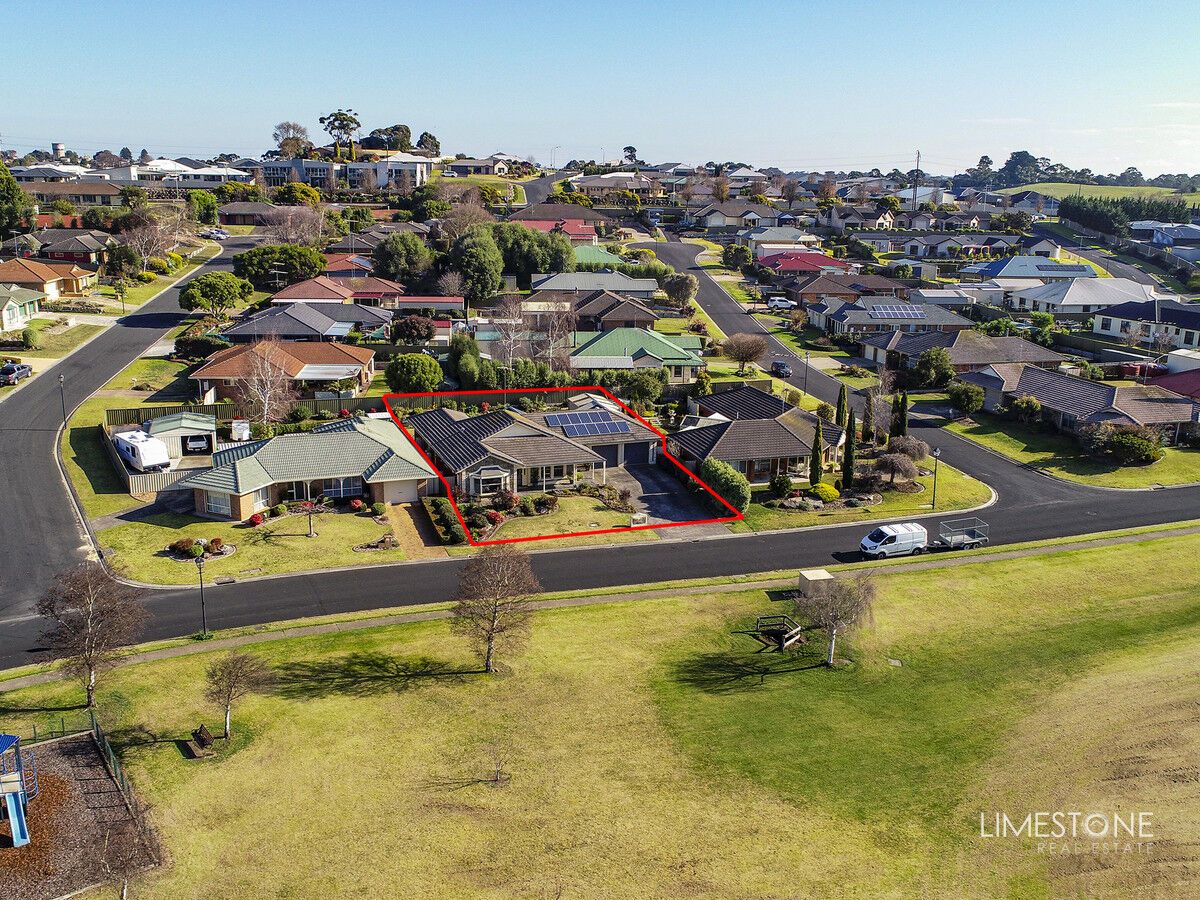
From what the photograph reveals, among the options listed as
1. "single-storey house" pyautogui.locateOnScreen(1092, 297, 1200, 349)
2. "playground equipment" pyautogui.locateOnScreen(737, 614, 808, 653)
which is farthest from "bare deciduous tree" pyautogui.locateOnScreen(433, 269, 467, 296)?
"single-storey house" pyautogui.locateOnScreen(1092, 297, 1200, 349)

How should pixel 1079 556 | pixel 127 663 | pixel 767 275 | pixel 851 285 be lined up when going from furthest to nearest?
pixel 767 275, pixel 851 285, pixel 1079 556, pixel 127 663

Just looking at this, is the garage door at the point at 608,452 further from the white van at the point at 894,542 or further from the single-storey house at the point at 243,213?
the single-storey house at the point at 243,213

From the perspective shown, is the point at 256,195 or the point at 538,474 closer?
the point at 538,474

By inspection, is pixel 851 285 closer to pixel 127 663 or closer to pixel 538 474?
pixel 538 474

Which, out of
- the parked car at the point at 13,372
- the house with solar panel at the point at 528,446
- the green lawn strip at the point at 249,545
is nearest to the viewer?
the green lawn strip at the point at 249,545

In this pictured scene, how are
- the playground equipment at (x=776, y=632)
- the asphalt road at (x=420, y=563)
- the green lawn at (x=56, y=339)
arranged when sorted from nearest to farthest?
the playground equipment at (x=776, y=632) < the asphalt road at (x=420, y=563) < the green lawn at (x=56, y=339)

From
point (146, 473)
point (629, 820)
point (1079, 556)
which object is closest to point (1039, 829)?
point (629, 820)

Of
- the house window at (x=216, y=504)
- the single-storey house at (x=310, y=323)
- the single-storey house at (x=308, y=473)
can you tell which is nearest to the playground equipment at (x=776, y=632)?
the single-storey house at (x=308, y=473)
